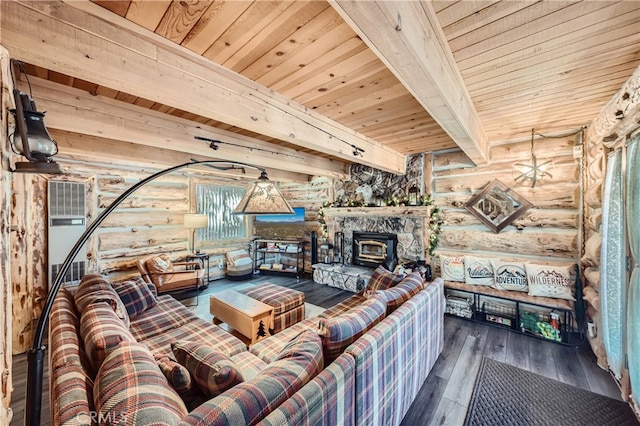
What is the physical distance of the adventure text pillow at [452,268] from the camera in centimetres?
361

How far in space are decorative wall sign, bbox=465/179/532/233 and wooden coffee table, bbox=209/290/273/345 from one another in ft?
10.8

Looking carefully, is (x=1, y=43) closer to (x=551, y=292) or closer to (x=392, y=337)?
(x=392, y=337)

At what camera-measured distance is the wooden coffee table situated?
2707 millimetres

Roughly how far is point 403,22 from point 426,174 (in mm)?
3560

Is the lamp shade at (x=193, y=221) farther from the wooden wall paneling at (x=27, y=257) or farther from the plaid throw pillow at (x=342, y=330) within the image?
the plaid throw pillow at (x=342, y=330)

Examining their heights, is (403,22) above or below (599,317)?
above

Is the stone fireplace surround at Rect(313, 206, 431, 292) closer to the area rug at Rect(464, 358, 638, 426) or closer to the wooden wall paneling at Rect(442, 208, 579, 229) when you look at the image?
the wooden wall paneling at Rect(442, 208, 579, 229)

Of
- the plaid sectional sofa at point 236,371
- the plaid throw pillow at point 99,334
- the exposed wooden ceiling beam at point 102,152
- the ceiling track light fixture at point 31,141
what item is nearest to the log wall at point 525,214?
the plaid sectional sofa at point 236,371

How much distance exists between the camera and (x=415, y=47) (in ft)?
3.56

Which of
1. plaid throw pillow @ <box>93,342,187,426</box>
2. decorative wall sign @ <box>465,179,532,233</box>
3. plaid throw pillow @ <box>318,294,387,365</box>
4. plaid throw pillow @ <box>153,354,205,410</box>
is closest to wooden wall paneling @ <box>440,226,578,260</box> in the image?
decorative wall sign @ <box>465,179,532,233</box>

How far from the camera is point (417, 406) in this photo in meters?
2.05

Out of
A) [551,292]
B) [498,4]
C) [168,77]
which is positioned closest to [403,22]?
[498,4]

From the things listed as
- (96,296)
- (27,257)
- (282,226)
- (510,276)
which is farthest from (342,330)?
(282,226)

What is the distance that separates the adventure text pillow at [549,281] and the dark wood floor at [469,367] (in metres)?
0.58
